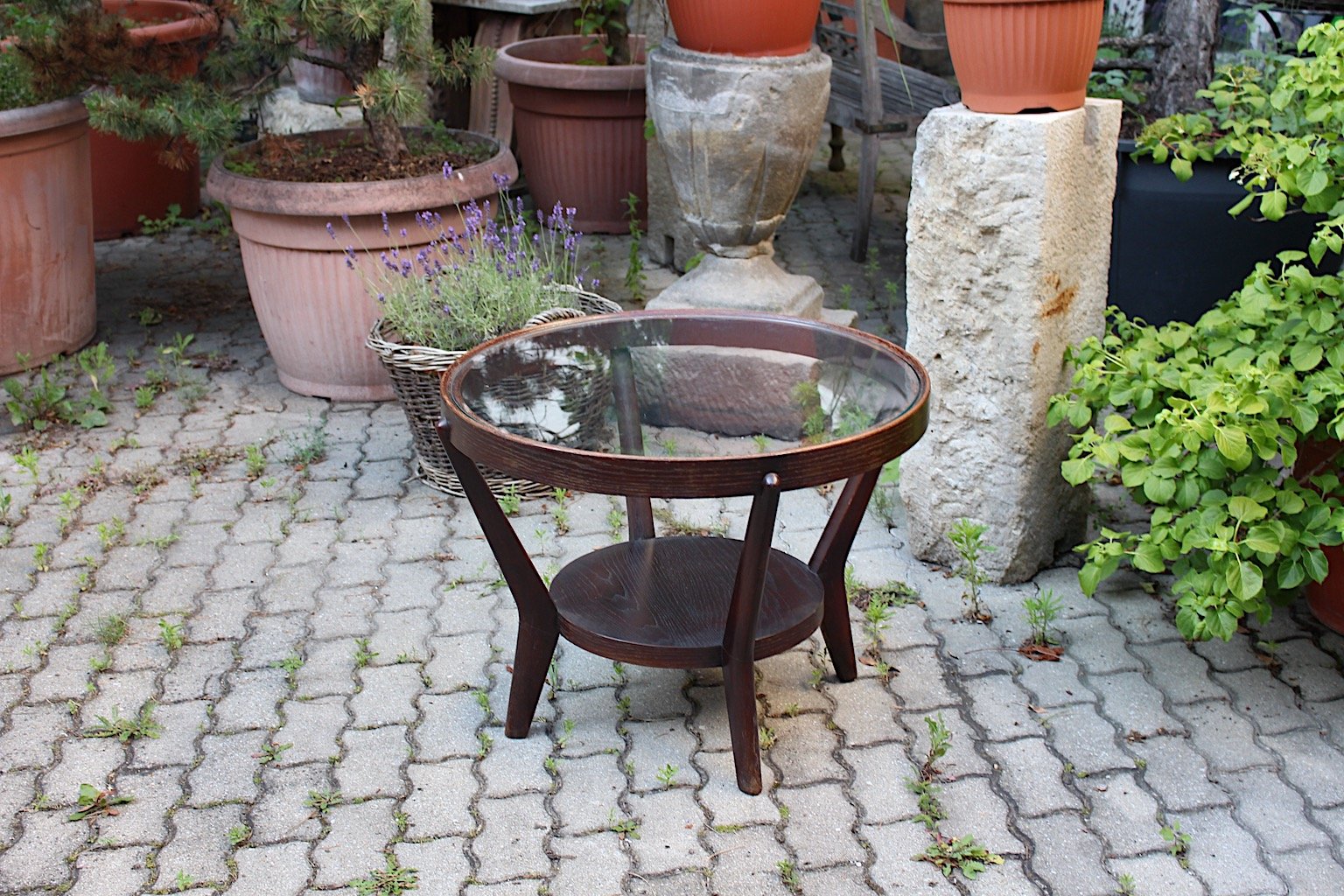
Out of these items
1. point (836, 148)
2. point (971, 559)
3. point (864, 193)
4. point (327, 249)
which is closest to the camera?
point (971, 559)

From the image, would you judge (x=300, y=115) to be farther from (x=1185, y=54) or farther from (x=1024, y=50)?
(x=1024, y=50)

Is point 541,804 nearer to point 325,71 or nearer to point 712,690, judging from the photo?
point 712,690

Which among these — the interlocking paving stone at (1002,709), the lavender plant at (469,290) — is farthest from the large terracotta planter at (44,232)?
the interlocking paving stone at (1002,709)

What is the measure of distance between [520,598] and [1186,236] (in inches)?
107

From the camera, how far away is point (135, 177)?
6.07 metres

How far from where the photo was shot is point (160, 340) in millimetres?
5090

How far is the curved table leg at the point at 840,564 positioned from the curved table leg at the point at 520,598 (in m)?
0.61

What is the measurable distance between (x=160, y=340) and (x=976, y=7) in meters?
3.33

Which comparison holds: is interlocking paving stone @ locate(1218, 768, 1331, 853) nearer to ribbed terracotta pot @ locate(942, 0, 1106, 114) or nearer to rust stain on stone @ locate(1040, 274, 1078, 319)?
rust stain on stone @ locate(1040, 274, 1078, 319)

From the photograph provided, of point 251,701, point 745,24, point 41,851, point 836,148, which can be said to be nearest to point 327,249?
point 745,24

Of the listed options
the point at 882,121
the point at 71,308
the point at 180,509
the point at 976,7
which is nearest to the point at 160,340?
the point at 71,308

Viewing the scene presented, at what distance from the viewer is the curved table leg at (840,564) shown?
2918mm

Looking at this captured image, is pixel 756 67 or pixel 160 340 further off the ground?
pixel 756 67

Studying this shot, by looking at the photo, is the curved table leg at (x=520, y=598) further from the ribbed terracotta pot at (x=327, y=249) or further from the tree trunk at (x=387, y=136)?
the tree trunk at (x=387, y=136)
